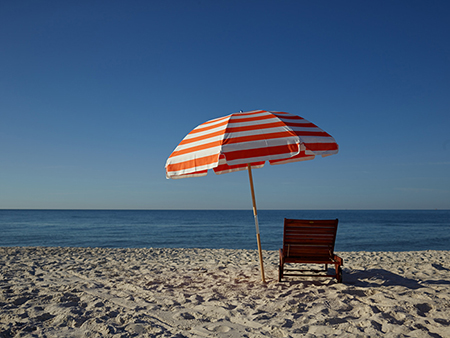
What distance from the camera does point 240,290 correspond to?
4586mm

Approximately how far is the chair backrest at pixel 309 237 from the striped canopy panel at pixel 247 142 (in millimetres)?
1191

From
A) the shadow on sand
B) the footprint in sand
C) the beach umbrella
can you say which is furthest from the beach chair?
the footprint in sand

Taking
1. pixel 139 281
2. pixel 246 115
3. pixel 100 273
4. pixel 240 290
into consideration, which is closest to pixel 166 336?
pixel 240 290

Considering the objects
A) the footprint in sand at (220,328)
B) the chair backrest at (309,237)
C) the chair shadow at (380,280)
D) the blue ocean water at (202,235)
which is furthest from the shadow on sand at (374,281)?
the blue ocean water at (202,235)

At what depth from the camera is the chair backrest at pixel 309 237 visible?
4684 millimetres

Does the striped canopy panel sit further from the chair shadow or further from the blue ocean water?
the blue ocean water

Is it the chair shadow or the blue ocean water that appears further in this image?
the blue ocean water

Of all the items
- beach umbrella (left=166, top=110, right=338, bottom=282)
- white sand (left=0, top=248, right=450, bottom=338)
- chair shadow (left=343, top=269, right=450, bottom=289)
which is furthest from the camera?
chair shadow (left=343, top=269, right=450, bottom=289)

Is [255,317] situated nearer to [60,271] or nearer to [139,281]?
[139,281]

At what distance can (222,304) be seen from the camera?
3936 millimetres

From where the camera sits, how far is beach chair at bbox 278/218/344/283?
15.3ft

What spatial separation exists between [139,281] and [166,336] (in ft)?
8.31

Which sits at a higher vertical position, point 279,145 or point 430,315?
point 279,145

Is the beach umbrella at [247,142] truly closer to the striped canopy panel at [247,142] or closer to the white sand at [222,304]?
the striped canopy panel at [247,142]
